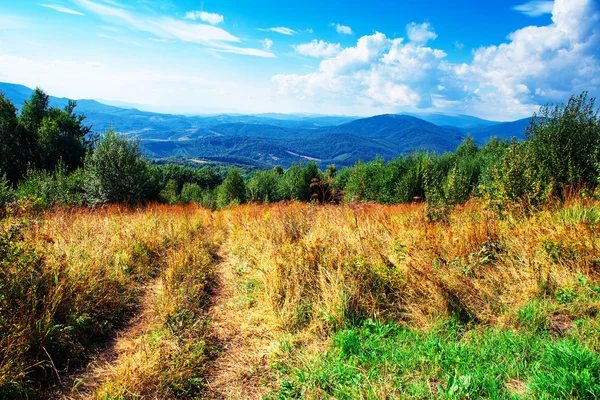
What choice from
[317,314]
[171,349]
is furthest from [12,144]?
[317,314]

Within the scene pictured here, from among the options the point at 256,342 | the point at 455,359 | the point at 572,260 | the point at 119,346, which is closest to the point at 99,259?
the point at 119,346

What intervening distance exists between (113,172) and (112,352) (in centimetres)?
1338

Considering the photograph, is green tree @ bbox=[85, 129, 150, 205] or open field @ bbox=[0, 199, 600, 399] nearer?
open field @ bbox=[0, 199, 600, 399]

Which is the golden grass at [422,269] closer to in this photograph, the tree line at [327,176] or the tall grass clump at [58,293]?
the tree line at [327,176]

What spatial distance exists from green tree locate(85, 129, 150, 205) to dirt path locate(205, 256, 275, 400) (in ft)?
39.5

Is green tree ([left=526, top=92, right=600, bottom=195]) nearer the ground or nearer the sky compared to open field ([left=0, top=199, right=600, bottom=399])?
nearer the sky

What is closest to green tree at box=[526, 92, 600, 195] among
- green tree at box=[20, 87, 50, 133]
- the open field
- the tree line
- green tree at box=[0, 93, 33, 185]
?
the tree line

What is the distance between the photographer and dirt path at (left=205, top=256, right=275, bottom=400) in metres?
2.72

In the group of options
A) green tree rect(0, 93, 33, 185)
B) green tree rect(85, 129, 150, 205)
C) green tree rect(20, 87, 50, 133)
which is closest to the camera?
green tree rect(85, 129, 150, 205)

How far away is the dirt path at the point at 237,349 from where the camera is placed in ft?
8.93

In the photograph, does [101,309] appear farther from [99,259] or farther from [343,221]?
[343,221]

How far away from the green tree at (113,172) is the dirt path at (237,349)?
39.5 ft

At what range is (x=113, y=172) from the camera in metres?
14.1

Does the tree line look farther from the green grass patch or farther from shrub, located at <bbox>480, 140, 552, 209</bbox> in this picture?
the green grass patch
